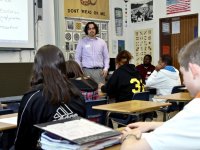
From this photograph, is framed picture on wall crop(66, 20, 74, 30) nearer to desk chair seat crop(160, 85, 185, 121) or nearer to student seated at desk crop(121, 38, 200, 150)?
desk chair seat crop(160, 85, 185, 121)

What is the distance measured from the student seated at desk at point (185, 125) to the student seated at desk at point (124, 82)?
121 inches

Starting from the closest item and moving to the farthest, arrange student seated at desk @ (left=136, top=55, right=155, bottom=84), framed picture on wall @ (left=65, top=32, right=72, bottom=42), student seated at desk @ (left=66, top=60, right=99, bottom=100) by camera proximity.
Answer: student seated at desk @ (left=66, top=60, right=99, bottom=100) < framed picture on wall @ (left=65, top=32, right=72, bottom=42) < student seated at desk @ (left=136, top=55, right=155, bottom=84)

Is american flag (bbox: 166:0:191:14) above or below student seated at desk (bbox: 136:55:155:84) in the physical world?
above

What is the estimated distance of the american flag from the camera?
732 centimetres

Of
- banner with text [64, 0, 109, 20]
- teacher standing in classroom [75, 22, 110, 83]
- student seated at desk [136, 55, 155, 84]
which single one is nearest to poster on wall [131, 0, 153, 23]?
banner with text [64, 0, 109, 20]

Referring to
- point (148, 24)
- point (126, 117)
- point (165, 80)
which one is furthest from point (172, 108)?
point (148, 24)

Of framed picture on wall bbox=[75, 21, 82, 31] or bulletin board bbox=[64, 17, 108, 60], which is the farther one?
framed picture on wall bbox=[75, 21, 82, 31]

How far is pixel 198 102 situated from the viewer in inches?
41.0

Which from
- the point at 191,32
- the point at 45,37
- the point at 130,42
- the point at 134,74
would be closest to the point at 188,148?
the point at 134,74

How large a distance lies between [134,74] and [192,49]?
126 inches

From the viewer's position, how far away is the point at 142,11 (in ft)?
27.0

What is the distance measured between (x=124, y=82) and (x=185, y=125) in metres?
3.25

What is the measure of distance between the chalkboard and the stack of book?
427 centimetres

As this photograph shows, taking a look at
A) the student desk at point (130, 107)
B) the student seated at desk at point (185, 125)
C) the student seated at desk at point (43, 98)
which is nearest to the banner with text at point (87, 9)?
the student desk at point (130, 107)
